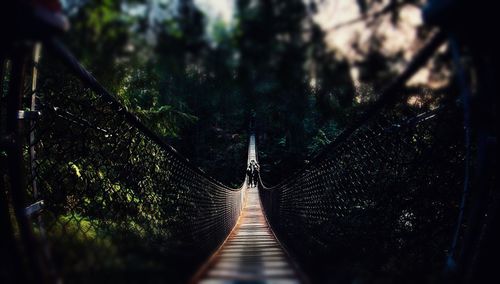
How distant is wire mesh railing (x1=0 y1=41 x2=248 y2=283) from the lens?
2.62ft

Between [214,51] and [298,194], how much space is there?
10.8 ft

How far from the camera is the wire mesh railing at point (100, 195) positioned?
2.62 ft

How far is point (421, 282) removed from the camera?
84cm

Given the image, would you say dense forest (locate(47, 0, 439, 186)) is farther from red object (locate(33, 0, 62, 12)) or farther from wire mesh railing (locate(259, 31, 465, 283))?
wire mesh railing (locate(259, 31, 465, 283))

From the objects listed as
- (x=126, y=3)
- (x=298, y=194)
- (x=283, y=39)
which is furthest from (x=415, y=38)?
(x=298, y=194)

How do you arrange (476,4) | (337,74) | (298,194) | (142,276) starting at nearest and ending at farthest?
(476,4) < (142,276) < (337,74) < (298,194)

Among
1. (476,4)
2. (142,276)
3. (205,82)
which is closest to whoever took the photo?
(476,4)

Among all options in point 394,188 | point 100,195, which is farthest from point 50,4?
point 100,195

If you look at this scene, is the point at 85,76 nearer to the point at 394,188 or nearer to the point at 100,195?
the point at 394,188

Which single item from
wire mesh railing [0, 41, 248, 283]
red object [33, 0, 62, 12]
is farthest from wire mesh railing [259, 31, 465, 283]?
red object [33, 0, 62, 12]

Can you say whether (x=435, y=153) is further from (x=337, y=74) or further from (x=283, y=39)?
(x=283, y=39)

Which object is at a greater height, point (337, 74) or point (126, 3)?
point (126, 3)

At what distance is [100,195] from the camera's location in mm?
3734

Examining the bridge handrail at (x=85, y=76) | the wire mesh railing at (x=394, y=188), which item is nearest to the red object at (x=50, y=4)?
the bridge handrail at (x=85, y=76)
